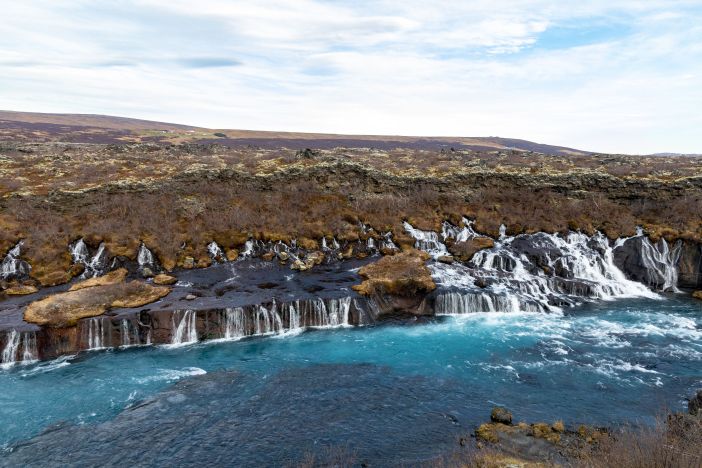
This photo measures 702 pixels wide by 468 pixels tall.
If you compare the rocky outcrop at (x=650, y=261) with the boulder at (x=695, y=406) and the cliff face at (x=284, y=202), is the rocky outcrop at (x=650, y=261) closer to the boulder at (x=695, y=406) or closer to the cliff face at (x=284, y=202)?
the cliff face at (x=284, y=202)

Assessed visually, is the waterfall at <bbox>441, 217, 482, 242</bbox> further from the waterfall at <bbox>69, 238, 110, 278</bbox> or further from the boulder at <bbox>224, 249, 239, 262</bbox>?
the waterfall at <bbox>69, 238, 110, 278</bbox>

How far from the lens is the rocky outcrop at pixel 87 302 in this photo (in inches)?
1128

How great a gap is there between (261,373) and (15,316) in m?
18.8

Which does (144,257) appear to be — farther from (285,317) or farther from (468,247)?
(468,247)

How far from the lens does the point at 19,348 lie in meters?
26.9

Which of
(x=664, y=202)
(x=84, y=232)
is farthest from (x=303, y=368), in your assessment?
(x=664, y=202)

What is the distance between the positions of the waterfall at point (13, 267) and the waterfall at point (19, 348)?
11979 millimetres

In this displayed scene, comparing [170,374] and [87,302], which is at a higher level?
[87,302]

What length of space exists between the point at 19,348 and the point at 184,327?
32.2ft

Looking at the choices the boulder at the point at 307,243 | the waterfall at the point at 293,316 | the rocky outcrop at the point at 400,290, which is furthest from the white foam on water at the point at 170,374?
the boulder at the point at 307,243

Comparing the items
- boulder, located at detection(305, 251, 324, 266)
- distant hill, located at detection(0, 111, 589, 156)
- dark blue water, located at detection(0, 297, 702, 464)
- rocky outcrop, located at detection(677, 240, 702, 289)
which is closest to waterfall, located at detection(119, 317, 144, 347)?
dark blue water, located at detection(0, 297, 702, 464)

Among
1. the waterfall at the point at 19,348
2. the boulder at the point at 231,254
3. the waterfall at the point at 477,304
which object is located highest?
the boulder at the point at 231,254

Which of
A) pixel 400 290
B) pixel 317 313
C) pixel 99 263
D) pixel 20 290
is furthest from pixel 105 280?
pixel 400 290

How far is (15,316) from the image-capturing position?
29.5 meters
